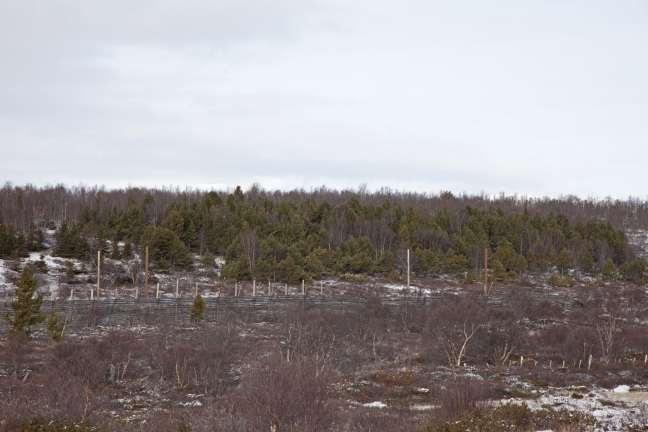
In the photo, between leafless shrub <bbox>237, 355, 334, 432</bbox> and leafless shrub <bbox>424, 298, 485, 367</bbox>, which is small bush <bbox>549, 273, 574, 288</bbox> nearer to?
leafless shrub <bbox>424, 298, 485, 367</bbox>

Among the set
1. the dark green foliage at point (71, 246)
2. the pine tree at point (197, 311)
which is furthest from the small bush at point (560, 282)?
the dark green foliage at point (71, 246)

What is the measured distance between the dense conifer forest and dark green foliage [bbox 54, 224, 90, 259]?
9 cm

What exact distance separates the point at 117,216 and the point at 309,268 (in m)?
25.5

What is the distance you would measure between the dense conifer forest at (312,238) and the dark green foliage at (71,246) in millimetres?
94

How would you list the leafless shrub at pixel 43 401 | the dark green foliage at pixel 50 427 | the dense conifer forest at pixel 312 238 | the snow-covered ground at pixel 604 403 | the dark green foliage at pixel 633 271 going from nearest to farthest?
the dark green foliage at pixel 50 427
the leafless shrub at pixel 43 401
the snow-covered ground at pixel 604 403
the dense conifer forest at pixel 312 238
the dark green foliage at pixel 633 271

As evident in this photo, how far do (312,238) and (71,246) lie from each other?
81.6 ft

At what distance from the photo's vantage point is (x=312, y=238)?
2736 inches

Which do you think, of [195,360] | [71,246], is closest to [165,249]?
[71,246]

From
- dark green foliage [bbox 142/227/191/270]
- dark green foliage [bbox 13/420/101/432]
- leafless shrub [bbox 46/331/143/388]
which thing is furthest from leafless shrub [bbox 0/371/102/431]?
dark green foliage [bbox 142/227/191/270]

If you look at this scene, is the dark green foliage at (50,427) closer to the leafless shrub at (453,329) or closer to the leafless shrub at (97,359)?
the leafless shrub at (97,359)

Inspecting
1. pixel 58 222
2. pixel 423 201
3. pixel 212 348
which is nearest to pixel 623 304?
pixel 212 348

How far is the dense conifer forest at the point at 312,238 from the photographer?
59469 millimetres

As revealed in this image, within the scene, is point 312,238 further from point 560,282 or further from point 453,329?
point 453,329

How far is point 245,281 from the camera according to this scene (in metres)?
56.6
